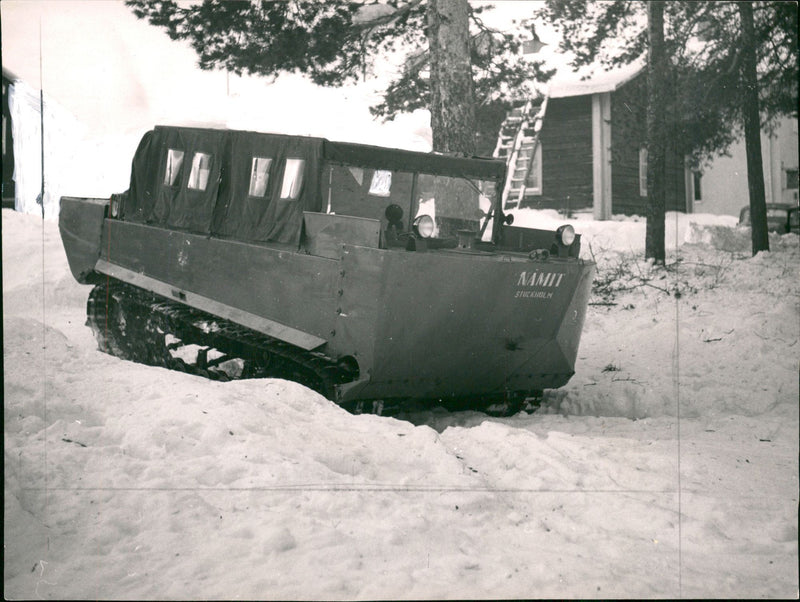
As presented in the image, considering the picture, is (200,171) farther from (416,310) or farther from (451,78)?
(416,310)

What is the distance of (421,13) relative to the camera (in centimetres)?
819

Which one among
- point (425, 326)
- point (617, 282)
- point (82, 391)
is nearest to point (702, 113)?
point (425, 326)

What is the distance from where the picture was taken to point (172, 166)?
27.5 feet

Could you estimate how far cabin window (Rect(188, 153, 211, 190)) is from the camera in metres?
7.85

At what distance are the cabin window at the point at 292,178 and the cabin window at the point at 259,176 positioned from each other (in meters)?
0.23

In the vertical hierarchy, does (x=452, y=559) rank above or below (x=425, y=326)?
below

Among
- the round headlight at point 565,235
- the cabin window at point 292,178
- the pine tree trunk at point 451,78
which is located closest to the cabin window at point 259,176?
the cabin window at point 292,178

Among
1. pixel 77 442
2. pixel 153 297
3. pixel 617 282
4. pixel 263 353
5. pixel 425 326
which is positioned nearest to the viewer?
pixel 77 442

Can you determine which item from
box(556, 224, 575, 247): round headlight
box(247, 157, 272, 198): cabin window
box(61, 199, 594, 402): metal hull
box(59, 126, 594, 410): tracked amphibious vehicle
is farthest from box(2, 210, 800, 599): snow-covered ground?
box(247, 157, 272, 198): cabin window

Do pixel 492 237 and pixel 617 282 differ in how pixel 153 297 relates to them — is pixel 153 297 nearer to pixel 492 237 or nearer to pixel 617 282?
pixel 492 237

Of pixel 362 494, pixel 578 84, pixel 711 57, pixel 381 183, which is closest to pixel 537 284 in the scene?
pixel 381 183

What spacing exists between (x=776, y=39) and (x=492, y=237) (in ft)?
11.3

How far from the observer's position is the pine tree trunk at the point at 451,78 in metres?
8.09

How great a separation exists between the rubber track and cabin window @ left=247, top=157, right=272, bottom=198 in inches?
45.4
